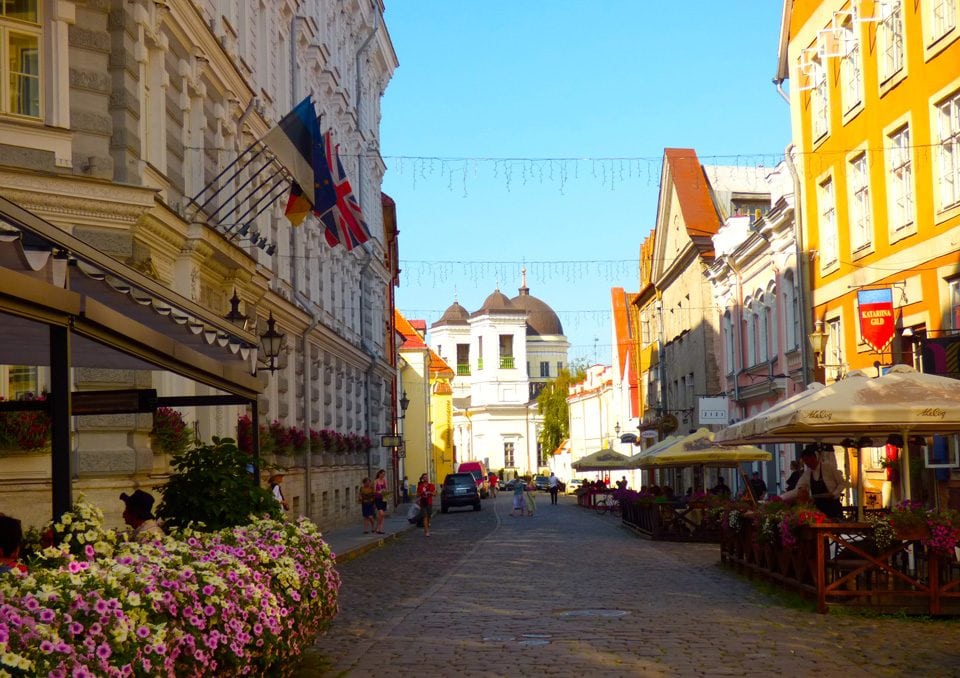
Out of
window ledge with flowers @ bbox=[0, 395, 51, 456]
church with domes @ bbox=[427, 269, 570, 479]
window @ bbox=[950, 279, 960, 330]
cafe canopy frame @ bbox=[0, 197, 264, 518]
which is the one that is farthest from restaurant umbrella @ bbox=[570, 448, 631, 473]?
church with domes @ bbox=[427, 269, 570, 479]

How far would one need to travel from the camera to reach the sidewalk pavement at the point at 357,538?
26.6 m

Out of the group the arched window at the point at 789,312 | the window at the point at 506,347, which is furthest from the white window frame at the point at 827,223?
the window at the point at 506,347

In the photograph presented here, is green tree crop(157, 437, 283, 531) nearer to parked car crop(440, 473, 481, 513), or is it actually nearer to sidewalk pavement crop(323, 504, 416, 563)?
sidewalk pavement crop(323, 504, 416, 563)

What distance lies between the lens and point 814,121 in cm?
3042

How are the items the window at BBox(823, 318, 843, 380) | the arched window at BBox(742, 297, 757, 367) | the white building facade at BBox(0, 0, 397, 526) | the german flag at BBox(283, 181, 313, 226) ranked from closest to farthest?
the white building facade at BBox(0, 0, 397, 526) < the german flag at BBox(283, 181, 313, 226) < the window at BBox(823, 318, 843, 380) < the arched window at BBox(742, 297, 757, 367)

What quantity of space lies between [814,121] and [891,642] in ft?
68.6

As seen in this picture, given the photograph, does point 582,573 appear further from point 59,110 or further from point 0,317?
point 0,317

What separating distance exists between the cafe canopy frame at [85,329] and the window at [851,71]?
713 inches

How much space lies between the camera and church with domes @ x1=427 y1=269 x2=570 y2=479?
121m

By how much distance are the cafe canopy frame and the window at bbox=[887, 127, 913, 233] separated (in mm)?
15486

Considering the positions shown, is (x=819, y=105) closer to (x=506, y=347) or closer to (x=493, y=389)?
(x=493, y=389)

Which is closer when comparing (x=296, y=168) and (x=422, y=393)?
(x=296, y=168)

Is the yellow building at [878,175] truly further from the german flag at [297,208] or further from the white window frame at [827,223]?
the german flag at [297,208]

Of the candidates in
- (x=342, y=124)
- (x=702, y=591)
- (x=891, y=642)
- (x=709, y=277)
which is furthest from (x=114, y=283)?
(x=709, y=277)
